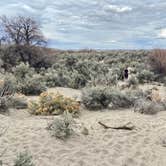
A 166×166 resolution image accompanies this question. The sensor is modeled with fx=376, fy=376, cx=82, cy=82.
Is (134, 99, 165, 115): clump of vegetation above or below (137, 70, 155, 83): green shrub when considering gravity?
below

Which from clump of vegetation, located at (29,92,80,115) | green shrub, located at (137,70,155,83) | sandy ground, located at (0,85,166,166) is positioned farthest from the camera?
green shrub, located at (137,70,155,83)

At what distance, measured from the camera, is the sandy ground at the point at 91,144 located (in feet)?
26.7

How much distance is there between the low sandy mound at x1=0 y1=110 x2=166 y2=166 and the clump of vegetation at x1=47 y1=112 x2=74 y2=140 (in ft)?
0.50

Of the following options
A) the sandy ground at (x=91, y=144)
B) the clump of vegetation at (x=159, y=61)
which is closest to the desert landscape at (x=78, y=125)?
the sandy ground at (x=91, y=144)

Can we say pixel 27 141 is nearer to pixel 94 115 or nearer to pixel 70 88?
pixel 94 115

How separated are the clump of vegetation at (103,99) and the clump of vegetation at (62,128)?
15.4ft

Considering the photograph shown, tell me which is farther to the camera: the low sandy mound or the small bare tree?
the small bare tree

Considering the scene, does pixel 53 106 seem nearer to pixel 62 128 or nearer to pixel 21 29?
pixel 62 128

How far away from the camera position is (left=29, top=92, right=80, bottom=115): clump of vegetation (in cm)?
1271

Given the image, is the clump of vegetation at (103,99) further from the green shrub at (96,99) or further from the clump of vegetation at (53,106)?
the clump of vegetation at (53,106)

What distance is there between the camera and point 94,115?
1303 cm

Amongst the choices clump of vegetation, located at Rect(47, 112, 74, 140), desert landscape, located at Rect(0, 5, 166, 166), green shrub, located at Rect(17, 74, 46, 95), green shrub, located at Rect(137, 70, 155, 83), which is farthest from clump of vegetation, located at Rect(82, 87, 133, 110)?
green shrub, located at Rect(137, 70, 155, 83)

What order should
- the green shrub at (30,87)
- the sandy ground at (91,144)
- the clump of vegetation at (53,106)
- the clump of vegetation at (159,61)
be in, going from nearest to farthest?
Result: 1. the sandy ground at (91,144)
2. the clump of vegetation at (53,106)
3. the green shrub at (30,87)
4. the clump of vegetation at (159,61)

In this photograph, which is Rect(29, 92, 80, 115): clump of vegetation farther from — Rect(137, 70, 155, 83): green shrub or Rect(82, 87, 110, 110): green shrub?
Rect(137, 70, 155, 83): green shrub
